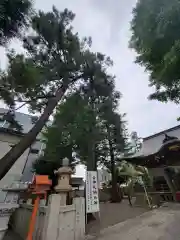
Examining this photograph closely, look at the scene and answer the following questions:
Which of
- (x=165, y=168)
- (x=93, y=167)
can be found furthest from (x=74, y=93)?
(x=165, y=168)

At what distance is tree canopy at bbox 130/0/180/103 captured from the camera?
407 centimetres

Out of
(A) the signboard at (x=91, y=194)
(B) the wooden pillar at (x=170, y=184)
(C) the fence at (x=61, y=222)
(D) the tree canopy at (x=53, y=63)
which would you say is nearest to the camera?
(C) the fence at (x=61, y=222)

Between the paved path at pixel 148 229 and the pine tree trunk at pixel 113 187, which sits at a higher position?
the pine tree trunk at pixel 113 187

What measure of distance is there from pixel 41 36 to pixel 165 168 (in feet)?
31.8

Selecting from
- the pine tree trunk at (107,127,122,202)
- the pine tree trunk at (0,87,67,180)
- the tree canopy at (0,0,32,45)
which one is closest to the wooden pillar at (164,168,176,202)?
the pine tree trunk at (107,127,122,202)

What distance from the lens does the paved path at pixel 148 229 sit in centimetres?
378

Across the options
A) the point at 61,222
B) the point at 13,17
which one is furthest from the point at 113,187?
the point at 13,17

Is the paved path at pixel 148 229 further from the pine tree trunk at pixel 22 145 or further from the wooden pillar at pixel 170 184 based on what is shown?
the pine tree trunk at pixel 22 145

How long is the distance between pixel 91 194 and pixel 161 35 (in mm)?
5342

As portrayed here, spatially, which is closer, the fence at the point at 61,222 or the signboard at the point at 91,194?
the fence at the point at 61,222

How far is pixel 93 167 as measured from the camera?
6.49 meters

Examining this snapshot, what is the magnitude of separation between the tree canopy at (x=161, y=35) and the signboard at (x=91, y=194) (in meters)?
4.10

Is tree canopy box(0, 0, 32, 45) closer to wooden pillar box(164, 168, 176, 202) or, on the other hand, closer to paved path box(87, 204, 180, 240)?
paved path box(87, 204, 180, 240)

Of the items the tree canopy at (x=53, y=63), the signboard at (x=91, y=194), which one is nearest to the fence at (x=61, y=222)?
the signboard at (x=91, y=194)
